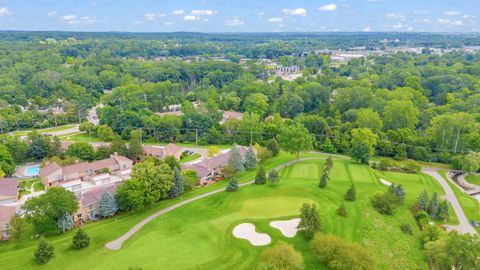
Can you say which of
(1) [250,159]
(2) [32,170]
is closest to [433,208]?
(1) [250,159]

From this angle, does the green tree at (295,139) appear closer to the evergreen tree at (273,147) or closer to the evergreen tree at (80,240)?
the evergreen tree at (273,147)

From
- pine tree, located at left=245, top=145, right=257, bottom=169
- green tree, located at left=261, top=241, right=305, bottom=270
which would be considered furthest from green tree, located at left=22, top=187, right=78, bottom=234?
pine tree, located at left=245, top=145, right=257, bottom=169

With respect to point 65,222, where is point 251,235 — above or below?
below

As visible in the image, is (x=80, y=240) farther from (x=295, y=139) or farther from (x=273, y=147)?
(x=273, y=147)

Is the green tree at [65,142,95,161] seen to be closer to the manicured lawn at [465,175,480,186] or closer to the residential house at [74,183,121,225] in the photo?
the residential house at [74,183,121,225]

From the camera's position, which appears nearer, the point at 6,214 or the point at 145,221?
the point at 6,214
